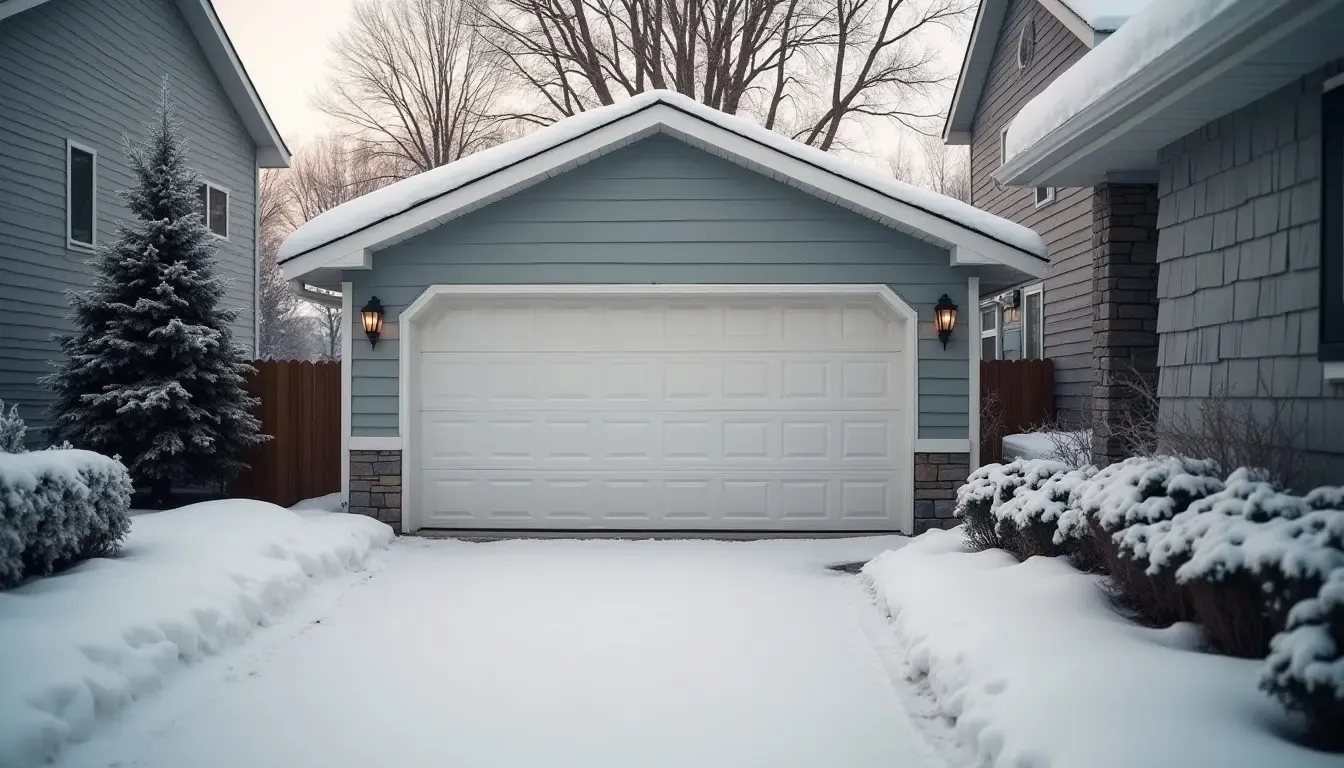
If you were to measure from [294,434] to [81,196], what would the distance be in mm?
4616

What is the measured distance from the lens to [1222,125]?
16.7ft

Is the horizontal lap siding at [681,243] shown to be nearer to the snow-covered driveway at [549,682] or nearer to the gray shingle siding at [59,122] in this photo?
the snow-covered driveway at [549,682]

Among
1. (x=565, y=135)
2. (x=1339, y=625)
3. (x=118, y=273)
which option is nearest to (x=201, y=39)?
(x=118, y=273)

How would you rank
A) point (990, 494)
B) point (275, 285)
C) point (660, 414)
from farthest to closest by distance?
1. point (275, 285)
2. point (660, 414)
3. point (990, 494)

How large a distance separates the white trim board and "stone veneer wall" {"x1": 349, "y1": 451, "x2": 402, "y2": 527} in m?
1.85

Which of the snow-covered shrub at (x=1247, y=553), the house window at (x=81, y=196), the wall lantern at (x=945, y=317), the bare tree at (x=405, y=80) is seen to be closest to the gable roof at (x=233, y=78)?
the house window at (x=81, y=196)

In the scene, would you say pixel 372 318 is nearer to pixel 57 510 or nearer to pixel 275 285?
pixel 57 510

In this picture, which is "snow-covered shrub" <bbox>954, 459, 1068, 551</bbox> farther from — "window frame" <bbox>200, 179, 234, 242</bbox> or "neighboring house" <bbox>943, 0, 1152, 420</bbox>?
"window frame" <bbox>200, 179, 234, 242</bbox>

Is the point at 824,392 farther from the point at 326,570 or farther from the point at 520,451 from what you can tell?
the point at 326,570

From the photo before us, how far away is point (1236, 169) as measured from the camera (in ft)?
16.2

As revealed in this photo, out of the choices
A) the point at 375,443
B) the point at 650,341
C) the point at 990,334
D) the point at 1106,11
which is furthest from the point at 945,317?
the point at 990,334

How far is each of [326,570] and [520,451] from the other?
97.5 inches

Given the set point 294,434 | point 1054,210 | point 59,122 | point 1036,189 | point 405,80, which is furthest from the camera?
point 405,80

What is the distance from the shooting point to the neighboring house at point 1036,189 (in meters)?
10.8
